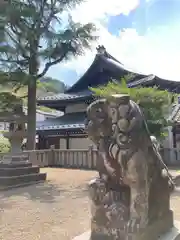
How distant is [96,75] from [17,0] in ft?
25.0

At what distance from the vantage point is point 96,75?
19500mm

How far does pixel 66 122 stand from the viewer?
18141 millimetres

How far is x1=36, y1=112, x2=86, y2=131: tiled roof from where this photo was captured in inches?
663

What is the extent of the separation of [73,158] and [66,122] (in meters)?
3.85

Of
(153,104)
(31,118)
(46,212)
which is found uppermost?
(31,118)

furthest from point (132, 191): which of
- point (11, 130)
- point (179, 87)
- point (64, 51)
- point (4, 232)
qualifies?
point (179, 87)

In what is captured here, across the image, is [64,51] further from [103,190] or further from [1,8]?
[103,190]

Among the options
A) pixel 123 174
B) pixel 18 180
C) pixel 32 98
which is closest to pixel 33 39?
pixel 32 98

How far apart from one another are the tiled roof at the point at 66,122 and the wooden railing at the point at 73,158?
199cm

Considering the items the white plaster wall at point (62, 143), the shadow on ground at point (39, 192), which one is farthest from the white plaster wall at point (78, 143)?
the shadow on ground at point (39, 192)

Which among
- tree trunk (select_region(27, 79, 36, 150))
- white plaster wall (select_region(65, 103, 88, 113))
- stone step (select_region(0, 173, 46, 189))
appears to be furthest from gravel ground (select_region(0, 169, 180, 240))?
white plaster wall (select_region(65, 103, 88, 113))

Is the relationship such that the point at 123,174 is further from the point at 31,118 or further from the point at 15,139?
the point at 31,118

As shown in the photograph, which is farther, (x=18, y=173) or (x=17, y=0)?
(x=17, y=0)

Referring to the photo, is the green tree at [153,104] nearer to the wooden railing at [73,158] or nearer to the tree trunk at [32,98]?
the wooden railing at [73,158]
